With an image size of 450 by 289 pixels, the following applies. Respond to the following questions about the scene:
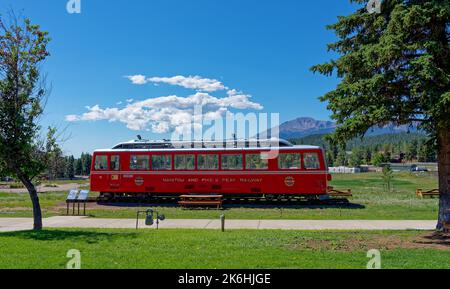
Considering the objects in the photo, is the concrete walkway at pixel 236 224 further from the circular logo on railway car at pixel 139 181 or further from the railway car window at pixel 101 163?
the railway car window at pixel 101 163

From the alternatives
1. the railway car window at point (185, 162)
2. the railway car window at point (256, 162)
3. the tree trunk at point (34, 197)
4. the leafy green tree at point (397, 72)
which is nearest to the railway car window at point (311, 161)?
the railway car window at point (256, 162)

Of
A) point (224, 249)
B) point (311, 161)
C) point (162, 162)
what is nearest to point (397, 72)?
point (224, 249)

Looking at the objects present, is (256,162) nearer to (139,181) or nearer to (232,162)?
(232,162)

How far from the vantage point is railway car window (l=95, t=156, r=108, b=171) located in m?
25.5

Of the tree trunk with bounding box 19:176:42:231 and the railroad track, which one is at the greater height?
the tree trunk with bounding box 19:176:42:231

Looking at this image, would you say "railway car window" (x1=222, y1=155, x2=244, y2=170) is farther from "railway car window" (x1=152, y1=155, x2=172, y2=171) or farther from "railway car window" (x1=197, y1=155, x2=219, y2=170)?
"railway car window" (x1=152, y1=155, x2=172, y2=171)

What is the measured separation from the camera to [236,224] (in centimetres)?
1534

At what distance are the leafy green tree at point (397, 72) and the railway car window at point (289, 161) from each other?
10.3m

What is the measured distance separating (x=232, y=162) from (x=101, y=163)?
29.3 ft

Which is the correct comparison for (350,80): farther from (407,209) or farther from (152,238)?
(407,209)

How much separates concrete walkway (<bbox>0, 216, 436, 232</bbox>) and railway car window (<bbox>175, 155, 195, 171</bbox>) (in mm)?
7636

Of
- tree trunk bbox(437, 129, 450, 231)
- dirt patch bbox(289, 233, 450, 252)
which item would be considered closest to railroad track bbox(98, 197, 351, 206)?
tree trunk bbox(437, 129, 450, 231)
